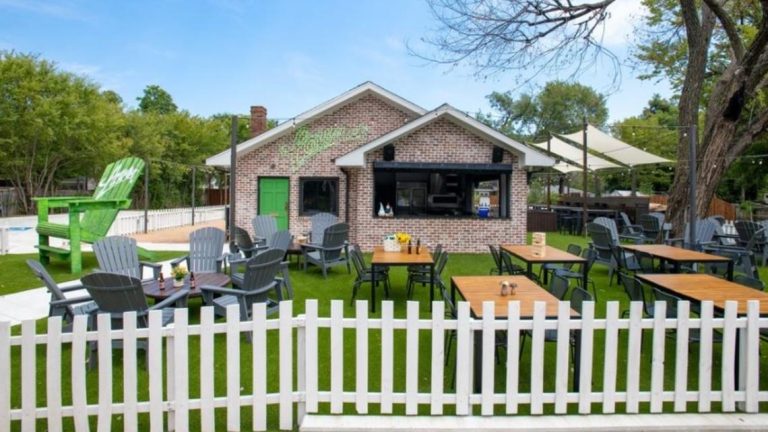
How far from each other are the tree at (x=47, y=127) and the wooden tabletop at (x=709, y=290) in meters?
27.2

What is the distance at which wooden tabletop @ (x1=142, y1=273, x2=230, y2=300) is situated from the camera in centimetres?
475

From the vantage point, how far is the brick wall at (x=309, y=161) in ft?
45.5

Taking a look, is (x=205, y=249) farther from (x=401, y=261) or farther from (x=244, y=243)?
(x=401, y=261)

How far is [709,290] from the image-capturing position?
13.9 feet

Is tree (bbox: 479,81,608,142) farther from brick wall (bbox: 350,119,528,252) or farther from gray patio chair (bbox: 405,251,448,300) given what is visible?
gray patio chair (bbox: 405,251,448,300)

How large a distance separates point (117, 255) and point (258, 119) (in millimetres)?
10425

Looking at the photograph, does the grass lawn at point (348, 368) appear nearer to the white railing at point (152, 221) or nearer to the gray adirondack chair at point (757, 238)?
the gray adirondack chair at point (757, 238)

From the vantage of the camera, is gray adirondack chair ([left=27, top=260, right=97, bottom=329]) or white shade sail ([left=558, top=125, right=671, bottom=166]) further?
white shade sail ([left=558, top=125, right=671, bottom=166])

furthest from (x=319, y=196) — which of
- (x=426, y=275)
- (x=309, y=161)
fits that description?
(x=426, y=275)

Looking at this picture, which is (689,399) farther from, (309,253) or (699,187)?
(699,187)

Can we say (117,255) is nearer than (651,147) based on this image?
Yes

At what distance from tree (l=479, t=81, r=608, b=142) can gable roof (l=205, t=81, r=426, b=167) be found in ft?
102

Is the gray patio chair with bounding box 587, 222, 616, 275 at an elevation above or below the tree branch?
below

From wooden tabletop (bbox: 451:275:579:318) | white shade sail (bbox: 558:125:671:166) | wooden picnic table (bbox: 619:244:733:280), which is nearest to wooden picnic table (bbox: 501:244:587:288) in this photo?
wooden picnic table (bbox: 619:244:733:280)
